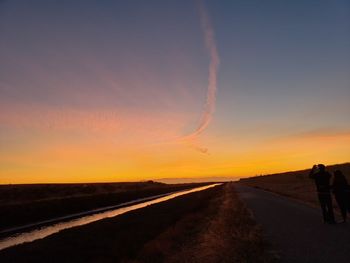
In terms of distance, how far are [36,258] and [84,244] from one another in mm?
3698

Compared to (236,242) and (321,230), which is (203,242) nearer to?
(236,242)

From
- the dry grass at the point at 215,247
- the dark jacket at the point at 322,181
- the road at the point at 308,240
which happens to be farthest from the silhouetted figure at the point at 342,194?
the dry grass at the point at 215,247

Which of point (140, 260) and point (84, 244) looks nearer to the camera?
point (140, 260)

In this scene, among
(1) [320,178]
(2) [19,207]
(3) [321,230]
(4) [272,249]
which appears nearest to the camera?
(4) [272,249]

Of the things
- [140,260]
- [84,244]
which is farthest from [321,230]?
[84,244]

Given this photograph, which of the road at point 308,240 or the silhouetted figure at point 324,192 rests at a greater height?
the silhouetted figure at point 324,192

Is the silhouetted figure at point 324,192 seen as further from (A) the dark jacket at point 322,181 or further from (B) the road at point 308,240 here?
(B) the road at point 308,240

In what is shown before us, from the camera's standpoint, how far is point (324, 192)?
2078cm

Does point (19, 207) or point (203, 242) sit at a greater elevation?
point (19, 207)

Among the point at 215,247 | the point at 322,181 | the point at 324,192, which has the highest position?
the point at 322,181

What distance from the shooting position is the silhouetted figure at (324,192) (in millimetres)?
20172

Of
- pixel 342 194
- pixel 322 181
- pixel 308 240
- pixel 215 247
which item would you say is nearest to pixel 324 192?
pixel 322 181

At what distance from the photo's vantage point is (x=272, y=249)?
14516 millimetres

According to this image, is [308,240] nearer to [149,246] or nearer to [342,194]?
[342,194]
